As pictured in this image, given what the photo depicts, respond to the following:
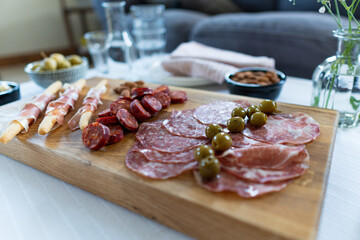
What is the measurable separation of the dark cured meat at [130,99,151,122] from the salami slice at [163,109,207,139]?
0.08m

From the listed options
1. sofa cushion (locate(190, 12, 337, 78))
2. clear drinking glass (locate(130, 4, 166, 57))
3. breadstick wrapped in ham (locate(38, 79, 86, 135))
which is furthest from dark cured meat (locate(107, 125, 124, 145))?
sofa cushion (locate(190, 12, 337, 78))

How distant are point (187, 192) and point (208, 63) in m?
0.93

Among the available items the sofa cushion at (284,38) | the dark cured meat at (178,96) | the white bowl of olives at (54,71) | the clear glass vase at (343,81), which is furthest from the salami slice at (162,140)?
the sofa cushion at (284,38)

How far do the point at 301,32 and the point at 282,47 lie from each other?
0.53ft

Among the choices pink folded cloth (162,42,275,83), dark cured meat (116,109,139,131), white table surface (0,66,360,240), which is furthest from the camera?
pink folded cloth (162,42,275,83)

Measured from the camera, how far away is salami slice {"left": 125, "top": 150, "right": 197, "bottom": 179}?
0.66 metres

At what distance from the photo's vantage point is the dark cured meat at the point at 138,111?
936mm


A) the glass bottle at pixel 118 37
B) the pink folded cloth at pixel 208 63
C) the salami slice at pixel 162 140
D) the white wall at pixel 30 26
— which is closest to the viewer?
the salami slice at pixel 162 140

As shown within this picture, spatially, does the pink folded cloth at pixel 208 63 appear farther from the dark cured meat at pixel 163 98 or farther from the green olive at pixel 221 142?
the green olive at pixel 221 142

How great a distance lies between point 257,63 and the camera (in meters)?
1.43

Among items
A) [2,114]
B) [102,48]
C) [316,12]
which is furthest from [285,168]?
[316,12]

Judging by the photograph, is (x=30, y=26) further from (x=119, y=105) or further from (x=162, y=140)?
(x=162, y=140)

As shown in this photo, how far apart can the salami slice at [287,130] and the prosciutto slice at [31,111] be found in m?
0.73

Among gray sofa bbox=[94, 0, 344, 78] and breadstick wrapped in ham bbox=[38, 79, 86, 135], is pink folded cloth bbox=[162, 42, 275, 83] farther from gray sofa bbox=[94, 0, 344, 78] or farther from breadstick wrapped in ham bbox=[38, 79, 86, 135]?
gray sofa bbox=[94, 0, 344, 78]
